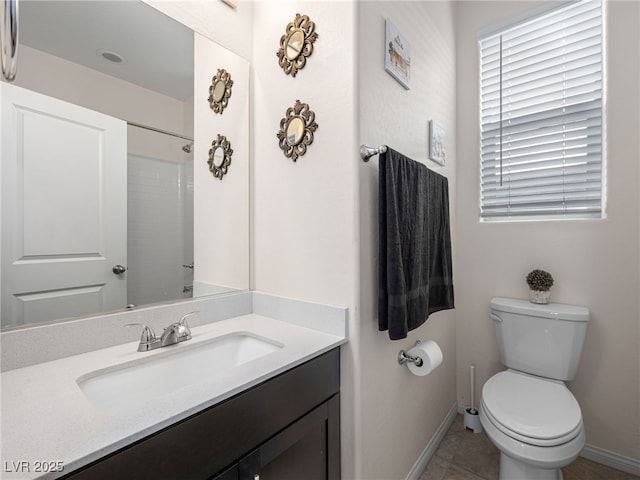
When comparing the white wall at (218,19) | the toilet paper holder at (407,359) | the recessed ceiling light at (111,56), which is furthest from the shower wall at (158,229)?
the toilet paper holder at (407,359)

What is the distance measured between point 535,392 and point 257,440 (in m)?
1.30

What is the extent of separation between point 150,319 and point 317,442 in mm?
705

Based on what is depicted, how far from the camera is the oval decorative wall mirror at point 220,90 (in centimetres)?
136

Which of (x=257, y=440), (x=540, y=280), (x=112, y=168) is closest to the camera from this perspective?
(x=257, y=440)

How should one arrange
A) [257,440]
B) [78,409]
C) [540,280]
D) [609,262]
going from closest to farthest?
1. [78,409]
2. [257,440]
3. [609,262]
4. [540,280]

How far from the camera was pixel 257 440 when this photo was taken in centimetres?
79

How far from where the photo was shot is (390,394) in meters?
1.26

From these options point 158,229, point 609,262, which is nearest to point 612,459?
point 609,262

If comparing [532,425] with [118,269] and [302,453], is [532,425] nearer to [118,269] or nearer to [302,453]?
[302,453]

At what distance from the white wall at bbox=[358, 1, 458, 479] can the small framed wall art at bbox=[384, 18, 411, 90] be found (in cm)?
3

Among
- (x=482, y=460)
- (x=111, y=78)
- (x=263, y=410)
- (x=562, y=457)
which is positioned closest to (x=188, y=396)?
(x=263, y=410)

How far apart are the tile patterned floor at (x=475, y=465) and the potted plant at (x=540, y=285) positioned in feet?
2.75

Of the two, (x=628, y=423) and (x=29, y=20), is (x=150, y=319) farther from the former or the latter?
(x=628, y=423)

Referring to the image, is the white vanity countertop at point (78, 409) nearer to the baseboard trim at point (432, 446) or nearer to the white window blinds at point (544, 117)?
the baseboard trim at point (432, 446)
